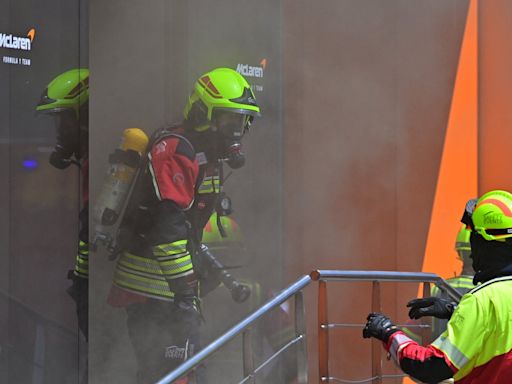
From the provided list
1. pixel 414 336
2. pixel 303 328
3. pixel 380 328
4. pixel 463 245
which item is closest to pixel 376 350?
pixel 303 328

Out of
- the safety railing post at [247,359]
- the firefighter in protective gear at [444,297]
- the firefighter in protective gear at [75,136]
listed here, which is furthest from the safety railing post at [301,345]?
the firefighter in protective gear at [75,136]

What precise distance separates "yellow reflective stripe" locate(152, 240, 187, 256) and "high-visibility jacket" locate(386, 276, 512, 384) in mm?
2234

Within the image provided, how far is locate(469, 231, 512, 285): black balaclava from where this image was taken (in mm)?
3613

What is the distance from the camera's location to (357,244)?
741cm

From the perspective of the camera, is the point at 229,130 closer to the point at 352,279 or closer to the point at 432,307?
the point at 352,279

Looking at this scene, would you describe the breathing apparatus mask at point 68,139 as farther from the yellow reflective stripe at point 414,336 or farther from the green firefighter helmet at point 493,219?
the yellow reflective stripe at point 414,336

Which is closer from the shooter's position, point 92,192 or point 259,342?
point 92,192

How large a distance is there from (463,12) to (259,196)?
278 cm

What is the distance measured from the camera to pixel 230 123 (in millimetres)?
5898

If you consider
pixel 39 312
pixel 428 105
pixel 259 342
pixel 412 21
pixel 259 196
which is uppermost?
pixel 412 21

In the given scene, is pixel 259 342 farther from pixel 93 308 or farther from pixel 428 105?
pixel 428 105

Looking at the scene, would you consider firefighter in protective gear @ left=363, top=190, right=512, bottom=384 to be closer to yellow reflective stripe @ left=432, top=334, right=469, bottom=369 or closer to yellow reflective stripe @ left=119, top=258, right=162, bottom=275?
yellow reflective stripe @ left=432, top=334, right=469, bottom=369

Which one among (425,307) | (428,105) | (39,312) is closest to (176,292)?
(39,312)

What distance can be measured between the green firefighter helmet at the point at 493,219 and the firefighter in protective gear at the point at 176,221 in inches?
83.7
